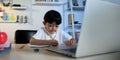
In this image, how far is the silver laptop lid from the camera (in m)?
0.64

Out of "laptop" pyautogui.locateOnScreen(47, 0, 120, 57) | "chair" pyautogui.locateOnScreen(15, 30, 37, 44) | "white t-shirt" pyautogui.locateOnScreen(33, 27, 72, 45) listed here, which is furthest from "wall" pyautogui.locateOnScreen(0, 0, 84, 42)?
"laptop" pyautogui.locateOnScreen(47, 0, 120, 57)

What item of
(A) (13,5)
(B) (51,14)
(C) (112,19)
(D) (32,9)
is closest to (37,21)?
(D) (32,9)

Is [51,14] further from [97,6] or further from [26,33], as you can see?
[97,6]

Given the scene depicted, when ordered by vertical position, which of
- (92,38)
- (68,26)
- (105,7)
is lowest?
(68,26)

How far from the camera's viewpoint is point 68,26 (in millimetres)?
3744

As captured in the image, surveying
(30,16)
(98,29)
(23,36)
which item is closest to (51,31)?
(23,36)

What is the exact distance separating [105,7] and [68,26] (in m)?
3.04

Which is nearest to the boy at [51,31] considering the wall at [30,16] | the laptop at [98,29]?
the laptop at [98,29]

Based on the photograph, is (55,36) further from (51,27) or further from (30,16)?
(30,16)

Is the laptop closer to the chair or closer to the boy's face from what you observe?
the boy's face

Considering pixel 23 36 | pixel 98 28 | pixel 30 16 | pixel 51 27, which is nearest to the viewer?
pixel 98 28

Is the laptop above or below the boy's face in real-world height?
above

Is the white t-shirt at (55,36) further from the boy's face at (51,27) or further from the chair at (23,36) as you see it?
the chair at (23,36)

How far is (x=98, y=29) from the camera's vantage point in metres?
0.69
